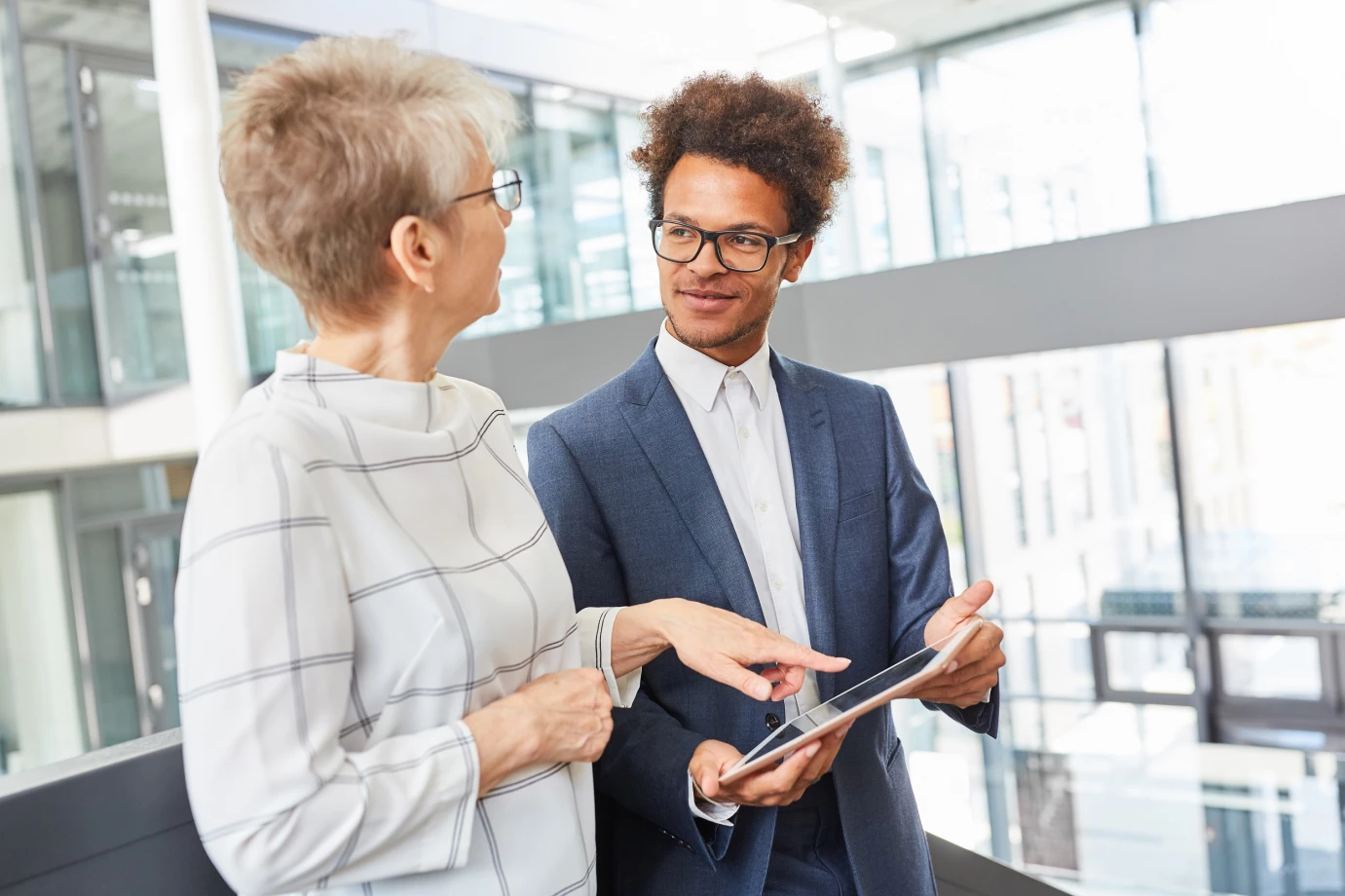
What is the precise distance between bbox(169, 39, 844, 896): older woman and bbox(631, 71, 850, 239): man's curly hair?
0.63m

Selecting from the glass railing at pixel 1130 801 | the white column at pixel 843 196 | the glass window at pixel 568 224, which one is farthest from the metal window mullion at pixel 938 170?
the glass railing at pixel 1130 801

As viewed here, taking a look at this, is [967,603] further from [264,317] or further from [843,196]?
[264,317]

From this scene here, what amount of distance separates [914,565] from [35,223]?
7.18 meters

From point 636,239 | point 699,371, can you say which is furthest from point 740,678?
point 636,239

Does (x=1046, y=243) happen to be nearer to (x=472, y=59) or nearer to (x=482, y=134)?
(x=482, y=134)

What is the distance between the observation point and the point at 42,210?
6973 millimetres

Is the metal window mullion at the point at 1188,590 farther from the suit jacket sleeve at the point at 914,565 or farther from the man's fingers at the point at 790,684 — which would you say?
the man's fingers at the point at 790,684

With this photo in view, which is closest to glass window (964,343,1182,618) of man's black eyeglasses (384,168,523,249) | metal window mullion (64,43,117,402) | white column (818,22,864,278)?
white column (818,22,864,278)

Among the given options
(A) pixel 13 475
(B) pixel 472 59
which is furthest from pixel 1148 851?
(A) pixel 13 475

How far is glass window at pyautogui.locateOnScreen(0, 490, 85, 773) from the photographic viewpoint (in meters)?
6.77

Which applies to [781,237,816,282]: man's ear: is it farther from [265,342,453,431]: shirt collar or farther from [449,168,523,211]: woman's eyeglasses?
[265,342,453,431]: shirt collar

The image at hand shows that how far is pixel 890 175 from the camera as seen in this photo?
418 cm

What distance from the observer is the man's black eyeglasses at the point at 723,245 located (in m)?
1.57

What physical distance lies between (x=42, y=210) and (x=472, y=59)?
353 centimetres
